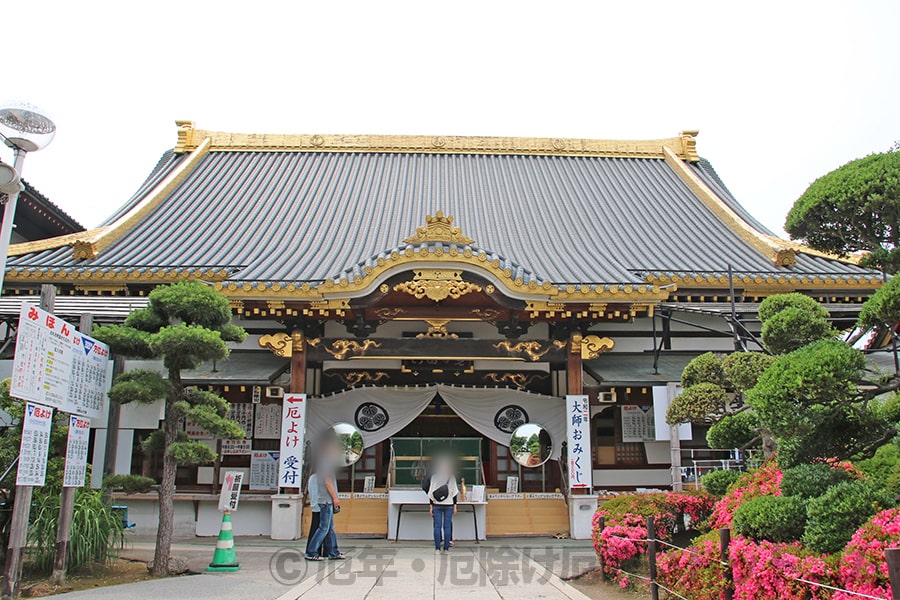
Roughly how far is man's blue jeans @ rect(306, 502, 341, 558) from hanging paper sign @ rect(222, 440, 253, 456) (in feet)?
14.3

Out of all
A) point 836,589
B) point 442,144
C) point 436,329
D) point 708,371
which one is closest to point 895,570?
point 836,589

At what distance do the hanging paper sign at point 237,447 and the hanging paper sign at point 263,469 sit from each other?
0.67ft

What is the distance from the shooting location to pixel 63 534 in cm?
765

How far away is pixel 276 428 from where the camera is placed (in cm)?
1377

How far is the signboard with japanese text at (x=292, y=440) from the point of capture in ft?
40.0

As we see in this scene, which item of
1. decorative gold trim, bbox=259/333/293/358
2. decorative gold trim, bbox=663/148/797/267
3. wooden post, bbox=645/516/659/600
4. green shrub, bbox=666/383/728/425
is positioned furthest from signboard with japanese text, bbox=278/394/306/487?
decorative gold trim, bbox=663/148/797/267

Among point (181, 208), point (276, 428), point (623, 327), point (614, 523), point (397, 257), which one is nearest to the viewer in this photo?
point (614, 523)

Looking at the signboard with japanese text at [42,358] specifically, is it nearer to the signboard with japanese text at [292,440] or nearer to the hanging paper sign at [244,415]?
the signboard with japanese text at [292,440]

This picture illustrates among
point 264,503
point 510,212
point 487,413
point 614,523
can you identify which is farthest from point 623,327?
point 264,503

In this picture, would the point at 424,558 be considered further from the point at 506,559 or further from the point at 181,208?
the point at 181,208

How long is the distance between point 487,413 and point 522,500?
1728 millimetres

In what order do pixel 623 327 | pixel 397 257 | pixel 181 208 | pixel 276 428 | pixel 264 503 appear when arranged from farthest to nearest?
pixel 181 208 < pixel 623 327 < pixel 276 428 < pixel 264 503 < pixel 397 257

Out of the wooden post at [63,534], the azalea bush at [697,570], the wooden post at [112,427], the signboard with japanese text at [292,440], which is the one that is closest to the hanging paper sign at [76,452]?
the wooden post at [63,534]

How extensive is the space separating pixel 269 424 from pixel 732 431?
8.53 meters
